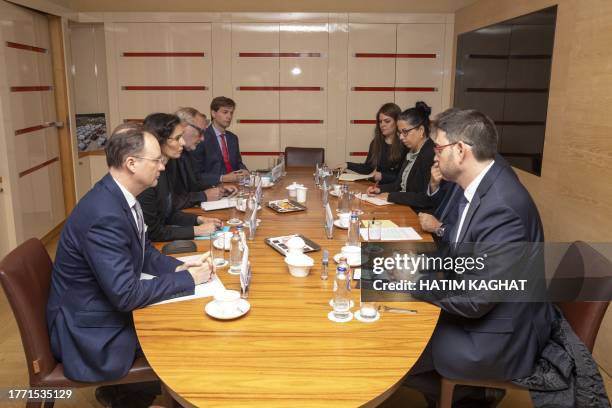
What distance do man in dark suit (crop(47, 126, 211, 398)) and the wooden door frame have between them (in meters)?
4.07

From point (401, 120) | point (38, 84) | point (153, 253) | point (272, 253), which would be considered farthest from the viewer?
point (38, 84)

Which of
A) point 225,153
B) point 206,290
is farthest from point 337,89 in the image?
point 206,290

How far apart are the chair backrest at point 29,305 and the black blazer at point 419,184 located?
2340mm

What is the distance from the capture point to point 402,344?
1.67m

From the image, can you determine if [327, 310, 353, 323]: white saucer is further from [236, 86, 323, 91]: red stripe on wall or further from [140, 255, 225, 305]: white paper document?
[236, 86, 323, 91]: red stripe on wall

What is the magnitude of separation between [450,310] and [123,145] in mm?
1425

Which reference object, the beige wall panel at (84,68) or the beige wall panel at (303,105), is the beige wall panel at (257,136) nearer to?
the beige wall panel at (303,105)

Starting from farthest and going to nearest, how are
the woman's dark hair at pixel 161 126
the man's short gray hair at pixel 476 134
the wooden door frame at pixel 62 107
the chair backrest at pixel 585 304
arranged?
1. the wooden door frame at pixel 62 107
2. the woman's dark hair at pixel 161 126
3. the man's short gray hair at pixel 476 134
4. the chair backrest at pixel 585 304

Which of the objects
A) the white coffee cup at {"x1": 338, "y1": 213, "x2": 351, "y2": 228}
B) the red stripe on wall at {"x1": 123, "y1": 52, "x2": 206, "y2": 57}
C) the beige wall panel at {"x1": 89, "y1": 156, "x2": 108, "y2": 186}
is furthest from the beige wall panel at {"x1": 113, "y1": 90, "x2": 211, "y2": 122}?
the white coffee cup at {"x1": 338, "y1": 213, "x2": 351, "y2": 228}

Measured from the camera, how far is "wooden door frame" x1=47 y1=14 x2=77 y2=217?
217 inches

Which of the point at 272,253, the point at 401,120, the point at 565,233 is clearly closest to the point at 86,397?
the point at 272,253

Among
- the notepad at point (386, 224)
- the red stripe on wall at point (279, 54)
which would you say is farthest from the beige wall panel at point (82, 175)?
the notepad at point (386, 224)

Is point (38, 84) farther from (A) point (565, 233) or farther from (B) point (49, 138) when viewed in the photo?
(A) point (565, 233)

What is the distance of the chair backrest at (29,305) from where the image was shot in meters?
1.87
